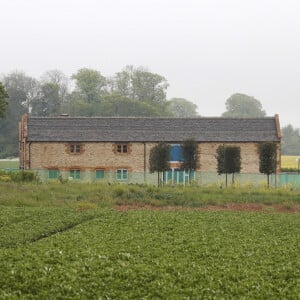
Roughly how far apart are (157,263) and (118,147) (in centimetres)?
4271

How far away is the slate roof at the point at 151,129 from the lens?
59.5m

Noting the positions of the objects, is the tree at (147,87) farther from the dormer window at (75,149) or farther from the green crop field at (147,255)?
the green crop field at (147,255)

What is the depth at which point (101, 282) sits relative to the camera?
14656 millimetres

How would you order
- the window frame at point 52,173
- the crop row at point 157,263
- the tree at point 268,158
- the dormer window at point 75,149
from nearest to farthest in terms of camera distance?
the crop row at point 157,263, the tree at point 268,158, the window frame at point 52,173, the dormer window at point 75,149

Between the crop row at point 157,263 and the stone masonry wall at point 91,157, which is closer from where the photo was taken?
the crop row at point 157,263

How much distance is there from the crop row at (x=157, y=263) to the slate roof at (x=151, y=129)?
34111mm

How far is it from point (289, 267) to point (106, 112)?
101399mm

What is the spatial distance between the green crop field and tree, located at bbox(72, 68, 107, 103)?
99259 mm

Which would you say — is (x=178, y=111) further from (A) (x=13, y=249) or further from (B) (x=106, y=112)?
(A) (x=13, y=249)

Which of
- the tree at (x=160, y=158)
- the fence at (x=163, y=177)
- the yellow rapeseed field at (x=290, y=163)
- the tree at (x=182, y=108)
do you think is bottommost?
the fence at (x=163, y=177)

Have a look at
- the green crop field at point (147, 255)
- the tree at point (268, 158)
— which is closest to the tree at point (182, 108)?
the tree at point (268, 158)

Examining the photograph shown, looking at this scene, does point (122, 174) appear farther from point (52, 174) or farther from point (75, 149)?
point (52, 174)

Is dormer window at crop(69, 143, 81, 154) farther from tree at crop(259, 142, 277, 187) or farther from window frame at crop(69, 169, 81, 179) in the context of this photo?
tree at crop(259, 142, 277, 187)

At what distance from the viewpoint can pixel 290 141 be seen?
16125 centimetres
